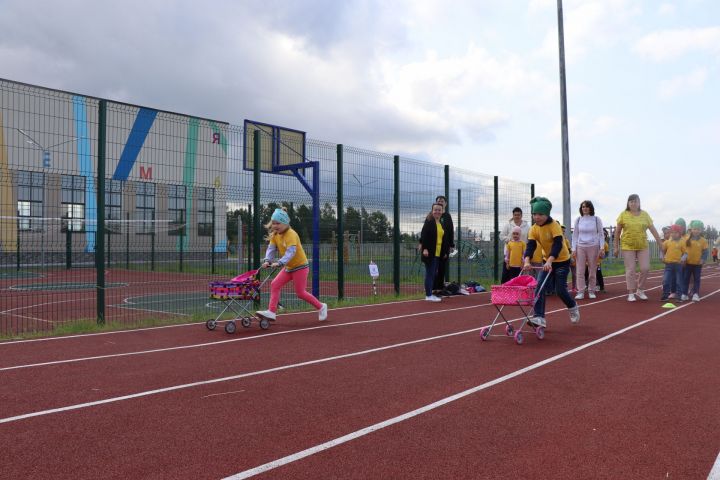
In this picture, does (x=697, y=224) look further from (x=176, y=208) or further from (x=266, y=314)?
(x=176, y=208)

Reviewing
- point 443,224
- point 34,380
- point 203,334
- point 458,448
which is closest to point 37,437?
point 34,380

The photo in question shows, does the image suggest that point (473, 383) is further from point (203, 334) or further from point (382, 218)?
point (382, 218)

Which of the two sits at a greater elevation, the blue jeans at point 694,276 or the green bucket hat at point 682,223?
the green bucket hat at point 682,223

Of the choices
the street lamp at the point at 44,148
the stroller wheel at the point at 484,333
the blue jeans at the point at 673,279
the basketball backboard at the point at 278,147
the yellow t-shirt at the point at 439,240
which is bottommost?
Answer: the stroller wheel at the point at 484,333

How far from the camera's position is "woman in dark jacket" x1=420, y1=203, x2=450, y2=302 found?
13023mm

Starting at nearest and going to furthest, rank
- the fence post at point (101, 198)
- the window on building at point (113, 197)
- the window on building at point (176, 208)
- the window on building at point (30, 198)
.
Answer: the window on building at point (30, 198)
the fence post at point (101, 198)
the window on building at point (113, 197)
the window on building at point (176, 208)

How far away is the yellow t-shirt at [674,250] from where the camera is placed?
504 inches

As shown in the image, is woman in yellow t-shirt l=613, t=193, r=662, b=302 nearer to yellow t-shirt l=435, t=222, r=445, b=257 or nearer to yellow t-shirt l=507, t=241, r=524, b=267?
yellow t-shirt l=507, t=241, r=524, b=267

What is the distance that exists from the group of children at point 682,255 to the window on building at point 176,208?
393 inches

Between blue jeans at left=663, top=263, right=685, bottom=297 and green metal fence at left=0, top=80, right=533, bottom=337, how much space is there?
5.67 m

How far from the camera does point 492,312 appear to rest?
11.2 m

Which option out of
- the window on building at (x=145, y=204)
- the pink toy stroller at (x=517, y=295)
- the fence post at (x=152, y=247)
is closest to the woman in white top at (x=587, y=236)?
the pink toy stroller at (x=517, y=295)

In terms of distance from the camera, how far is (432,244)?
1303cm

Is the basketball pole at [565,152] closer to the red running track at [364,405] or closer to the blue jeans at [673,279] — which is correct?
the blue jeans at [673,279]
